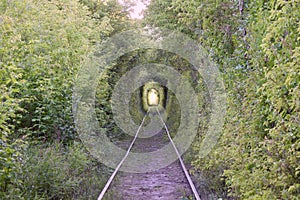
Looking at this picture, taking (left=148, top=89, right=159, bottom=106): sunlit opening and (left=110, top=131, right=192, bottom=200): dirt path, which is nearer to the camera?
(left=110, top=131, right=192, bottom=200): dirt path

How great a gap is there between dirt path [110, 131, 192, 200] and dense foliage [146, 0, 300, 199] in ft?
2.36

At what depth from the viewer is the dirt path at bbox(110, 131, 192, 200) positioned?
8.66 metres

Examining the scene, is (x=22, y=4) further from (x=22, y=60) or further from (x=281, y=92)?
(x=281, y=92)

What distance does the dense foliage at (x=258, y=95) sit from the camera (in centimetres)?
480

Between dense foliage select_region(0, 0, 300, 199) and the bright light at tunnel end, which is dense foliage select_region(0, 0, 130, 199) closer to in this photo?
dense foliage select_region(0, 0, 300, 199)

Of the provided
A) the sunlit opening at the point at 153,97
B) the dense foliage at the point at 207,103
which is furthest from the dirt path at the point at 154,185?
the sunlit opening at the point at 153,97

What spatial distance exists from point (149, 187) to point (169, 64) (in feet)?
45.3

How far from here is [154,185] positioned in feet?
32.4

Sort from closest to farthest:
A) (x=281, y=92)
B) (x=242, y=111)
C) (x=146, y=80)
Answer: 1. (x=281, y=92)
2. (x=242, y=111)
3. (x=146, y=80)

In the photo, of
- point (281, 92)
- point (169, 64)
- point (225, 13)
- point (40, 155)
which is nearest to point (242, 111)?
point (281, 92)

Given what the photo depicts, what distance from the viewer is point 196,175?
10.2m

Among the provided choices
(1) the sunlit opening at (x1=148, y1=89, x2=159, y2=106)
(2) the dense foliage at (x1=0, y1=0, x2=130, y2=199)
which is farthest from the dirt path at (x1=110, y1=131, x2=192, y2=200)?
(1) the sunlit opening at (x1=148, y1=89, x2=159, y2=106)

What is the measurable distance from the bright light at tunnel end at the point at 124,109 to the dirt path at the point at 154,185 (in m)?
0.64

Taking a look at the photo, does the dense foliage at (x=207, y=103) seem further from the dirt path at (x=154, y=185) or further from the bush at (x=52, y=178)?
the dirt path at (x=154, y=185)
